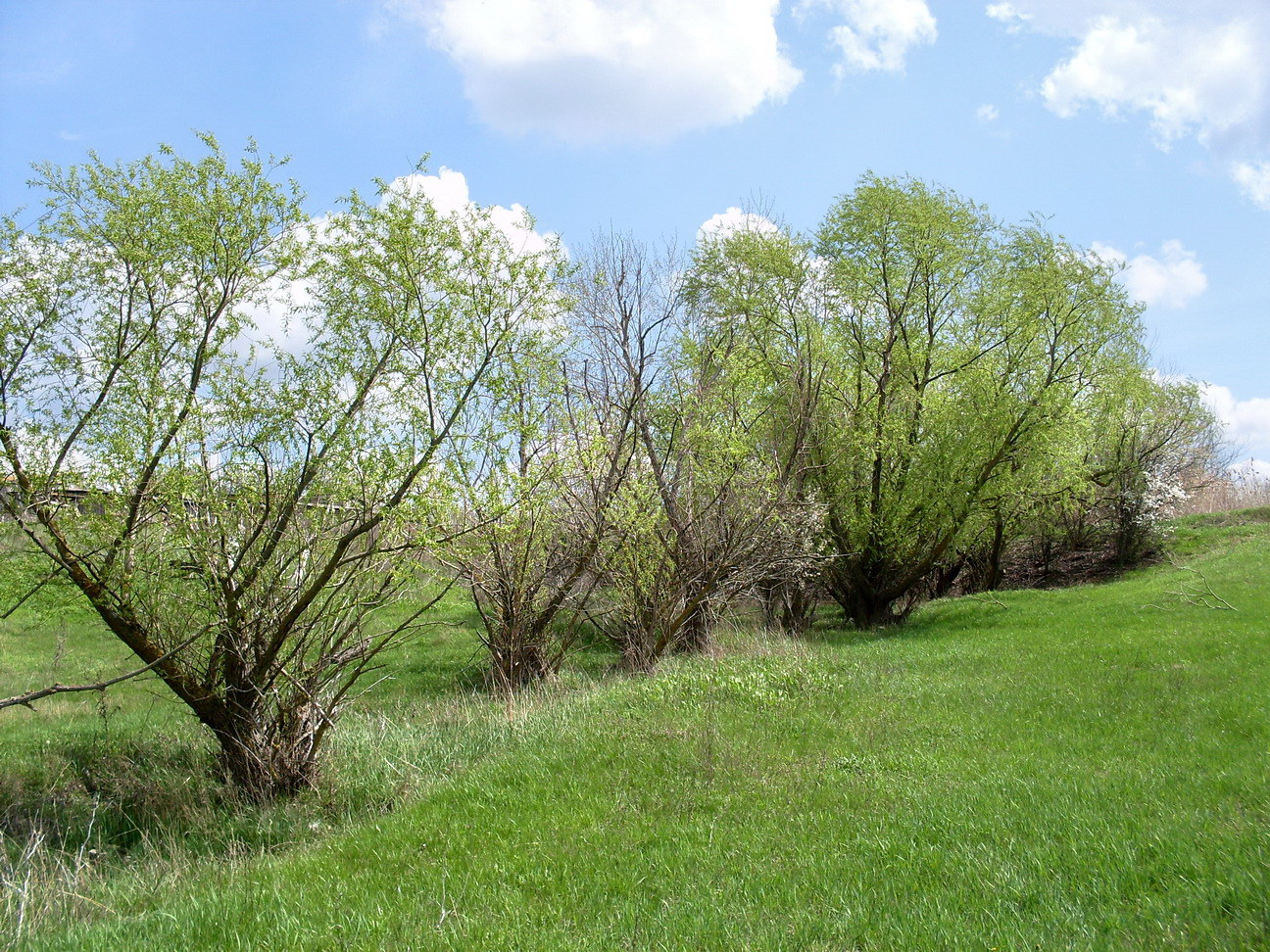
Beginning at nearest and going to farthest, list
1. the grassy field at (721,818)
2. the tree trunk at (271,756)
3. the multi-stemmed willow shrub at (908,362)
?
the grassy field at (721,818), the tree trunk at (271,756), the multi-stemmed willow shrub at (908,362)

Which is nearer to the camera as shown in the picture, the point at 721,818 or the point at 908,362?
the point at 721,818

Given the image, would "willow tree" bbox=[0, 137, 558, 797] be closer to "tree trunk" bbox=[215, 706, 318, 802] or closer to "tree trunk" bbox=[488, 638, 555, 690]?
"tree trunk" bbox=[215, 706, 318, 802]

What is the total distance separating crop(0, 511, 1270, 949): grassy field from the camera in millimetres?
4605

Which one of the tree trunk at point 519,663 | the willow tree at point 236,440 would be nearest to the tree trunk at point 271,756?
the willow tree at point 236,440

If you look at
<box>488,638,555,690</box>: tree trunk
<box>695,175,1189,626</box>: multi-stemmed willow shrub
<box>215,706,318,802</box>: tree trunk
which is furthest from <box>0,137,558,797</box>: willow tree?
<box>695,175,1189,626</box>: multi-stemmed willow shrub

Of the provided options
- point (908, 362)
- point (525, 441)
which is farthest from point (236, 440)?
point (908, 362)

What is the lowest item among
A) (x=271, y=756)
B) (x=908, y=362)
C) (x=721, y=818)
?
(x=721, y=818)

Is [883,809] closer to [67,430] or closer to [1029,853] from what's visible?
[1029,853]

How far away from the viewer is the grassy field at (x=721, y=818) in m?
4.61

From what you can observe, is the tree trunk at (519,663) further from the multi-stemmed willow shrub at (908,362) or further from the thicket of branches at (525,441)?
the multi-stemmed willow shrub at (908,362)

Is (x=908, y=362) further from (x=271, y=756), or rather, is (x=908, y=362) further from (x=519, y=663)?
(x=271, y=756)

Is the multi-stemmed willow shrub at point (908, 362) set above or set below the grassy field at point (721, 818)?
above

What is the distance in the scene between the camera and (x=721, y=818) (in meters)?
6.30

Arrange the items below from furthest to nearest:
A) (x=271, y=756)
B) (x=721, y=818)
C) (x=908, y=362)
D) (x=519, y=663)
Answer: (x=908, y=362)
(x=519, y=663)
(x=271, y=756)
(x=721, y=818)
